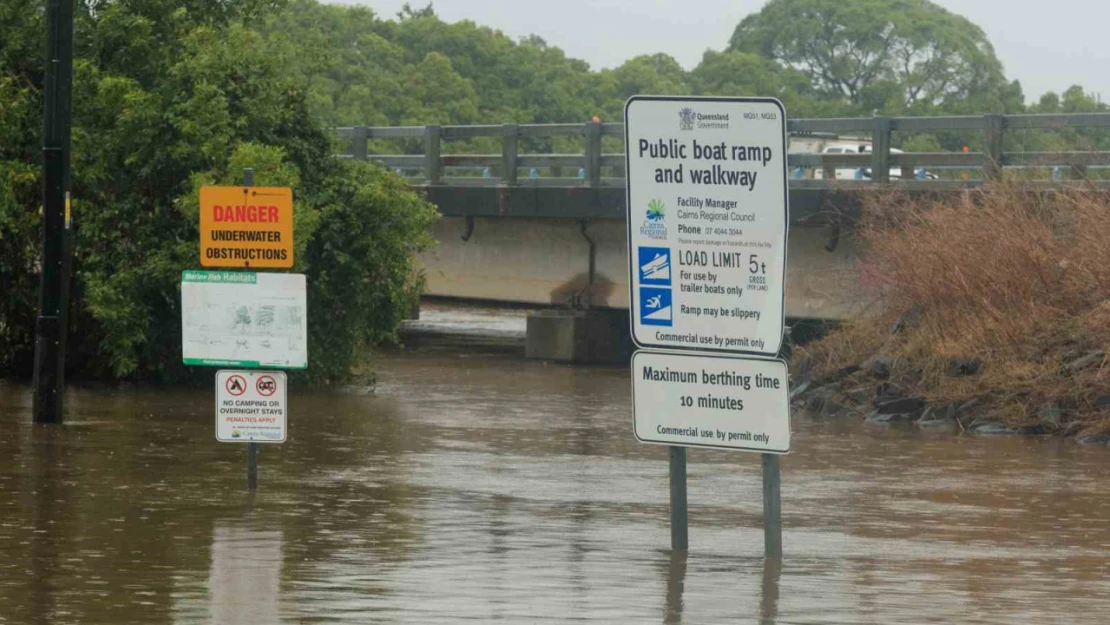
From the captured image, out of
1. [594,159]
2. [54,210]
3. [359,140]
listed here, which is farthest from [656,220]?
[359,140]

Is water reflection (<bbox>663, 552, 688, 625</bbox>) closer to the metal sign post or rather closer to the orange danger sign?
the metal sign post

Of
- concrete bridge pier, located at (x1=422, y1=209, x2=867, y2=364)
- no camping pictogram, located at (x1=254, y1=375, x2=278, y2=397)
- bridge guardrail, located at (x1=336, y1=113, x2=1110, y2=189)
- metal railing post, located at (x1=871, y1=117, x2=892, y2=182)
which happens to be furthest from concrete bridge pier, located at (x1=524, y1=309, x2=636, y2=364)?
no camping pictogram, located at (x1=254, y1=375, x2=278, y2=397)

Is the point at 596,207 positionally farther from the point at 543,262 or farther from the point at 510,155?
the point at 543,262

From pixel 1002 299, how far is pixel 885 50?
88897 millimetres

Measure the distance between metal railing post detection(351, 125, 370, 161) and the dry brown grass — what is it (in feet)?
45.6

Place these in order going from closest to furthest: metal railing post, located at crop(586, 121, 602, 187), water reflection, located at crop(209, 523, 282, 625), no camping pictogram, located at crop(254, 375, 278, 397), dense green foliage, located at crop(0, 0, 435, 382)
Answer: water reflection, located at crop(209, 523, 282, 625) < no camping pictogram, located at crop(254, 375, 278, 397) < dense green foliage, located at crop(0, 0, 435, 382) < metal railing post, located at crop(586, 121, 602, 187)

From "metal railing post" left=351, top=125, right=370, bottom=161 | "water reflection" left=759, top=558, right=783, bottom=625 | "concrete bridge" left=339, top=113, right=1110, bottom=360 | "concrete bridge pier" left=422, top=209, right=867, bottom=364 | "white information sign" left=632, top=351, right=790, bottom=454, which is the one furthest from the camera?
"metal railing post" left=351, top=125, right=370, bottom=161

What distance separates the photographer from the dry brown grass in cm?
2173

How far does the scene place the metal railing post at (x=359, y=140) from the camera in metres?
36.4

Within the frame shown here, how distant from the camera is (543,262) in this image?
1379 inches

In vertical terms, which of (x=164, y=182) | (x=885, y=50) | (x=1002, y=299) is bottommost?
(x=1002, y=299)

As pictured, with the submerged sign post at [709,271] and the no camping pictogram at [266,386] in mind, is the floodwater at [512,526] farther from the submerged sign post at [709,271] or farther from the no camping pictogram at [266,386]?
the submerged sign post at [709,271]

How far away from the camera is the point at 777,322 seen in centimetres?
954

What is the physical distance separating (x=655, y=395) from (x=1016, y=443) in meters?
11.2
